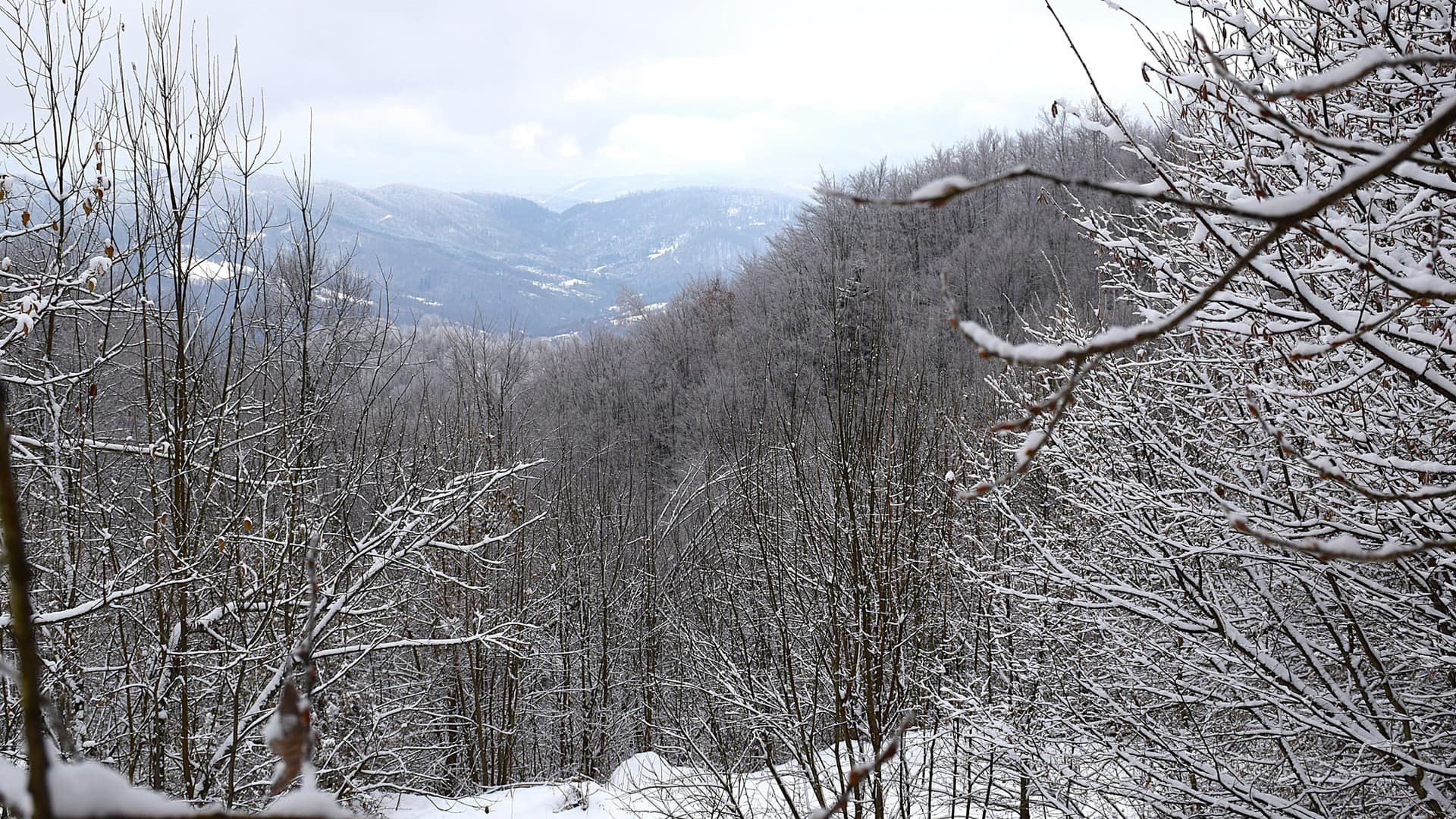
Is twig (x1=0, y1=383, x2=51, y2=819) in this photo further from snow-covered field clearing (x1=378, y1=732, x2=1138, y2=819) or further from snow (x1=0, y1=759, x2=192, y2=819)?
snow-covered field clearing (x1=378, y1=732, x2=1138, y2=819)

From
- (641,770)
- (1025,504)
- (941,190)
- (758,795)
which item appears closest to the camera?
(941,190)

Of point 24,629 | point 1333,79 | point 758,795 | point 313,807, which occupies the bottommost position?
point 758,795

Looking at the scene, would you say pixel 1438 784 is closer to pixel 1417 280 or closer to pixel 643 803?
pixel 1417 280

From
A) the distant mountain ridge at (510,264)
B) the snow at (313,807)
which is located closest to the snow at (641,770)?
the snow at (313,807)

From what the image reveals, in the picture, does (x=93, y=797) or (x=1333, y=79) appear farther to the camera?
(x=1333, y=79)

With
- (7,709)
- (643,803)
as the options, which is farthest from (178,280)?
(643,803)

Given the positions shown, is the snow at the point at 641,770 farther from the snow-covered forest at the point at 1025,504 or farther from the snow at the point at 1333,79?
A: the snow at the point at 1333,79

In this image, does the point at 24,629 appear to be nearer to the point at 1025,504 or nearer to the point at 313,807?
the point at 313,807

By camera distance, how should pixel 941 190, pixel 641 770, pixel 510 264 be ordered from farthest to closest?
pixel 510 264, pixel 641 770, pixel 941 190

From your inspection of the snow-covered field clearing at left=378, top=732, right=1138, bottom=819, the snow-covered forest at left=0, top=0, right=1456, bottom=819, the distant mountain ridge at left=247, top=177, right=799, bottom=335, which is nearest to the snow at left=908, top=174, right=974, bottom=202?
the snow-covered forest at left=0, top=0, right=1456, bottom=819

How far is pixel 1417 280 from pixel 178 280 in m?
5.73

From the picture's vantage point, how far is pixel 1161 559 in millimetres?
4578

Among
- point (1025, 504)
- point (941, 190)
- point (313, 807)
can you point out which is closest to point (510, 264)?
point (1025, 504)

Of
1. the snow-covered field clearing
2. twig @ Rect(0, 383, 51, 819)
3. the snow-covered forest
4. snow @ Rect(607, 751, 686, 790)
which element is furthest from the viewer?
snow @ Rect(607, 751, 686, 790)
